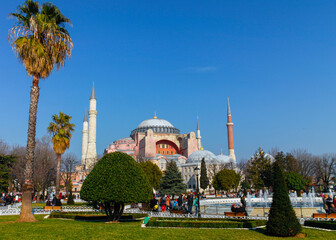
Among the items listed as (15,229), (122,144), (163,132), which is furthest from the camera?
(163,132)

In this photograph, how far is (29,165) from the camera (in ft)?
38.5

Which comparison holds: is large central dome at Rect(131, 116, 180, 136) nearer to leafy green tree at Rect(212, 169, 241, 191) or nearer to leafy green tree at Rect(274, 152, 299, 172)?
leafy green tree at Rect(212, 169, 241, 191)

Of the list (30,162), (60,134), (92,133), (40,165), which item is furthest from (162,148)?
(30,162)

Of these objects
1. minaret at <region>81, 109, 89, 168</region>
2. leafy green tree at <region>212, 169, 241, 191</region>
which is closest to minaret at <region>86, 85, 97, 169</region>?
minaret at <region>81, 109, 89, 168</region>

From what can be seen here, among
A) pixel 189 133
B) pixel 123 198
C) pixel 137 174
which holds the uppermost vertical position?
pixel 189 133

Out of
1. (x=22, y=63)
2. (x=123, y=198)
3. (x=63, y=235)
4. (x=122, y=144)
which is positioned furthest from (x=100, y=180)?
(x=122, y=144)

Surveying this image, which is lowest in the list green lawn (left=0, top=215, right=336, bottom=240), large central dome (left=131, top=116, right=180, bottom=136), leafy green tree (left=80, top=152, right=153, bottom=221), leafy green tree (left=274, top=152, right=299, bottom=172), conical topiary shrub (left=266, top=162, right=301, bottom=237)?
green lawn (left=0, top=215, right=336, bottom=240)

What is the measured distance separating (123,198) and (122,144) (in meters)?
59.3

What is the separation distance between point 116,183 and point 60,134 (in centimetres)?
1315

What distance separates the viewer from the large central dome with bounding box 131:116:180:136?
73.8m

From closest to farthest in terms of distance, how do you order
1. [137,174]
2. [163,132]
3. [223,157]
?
[137,174] → [223,157] → [163,132]

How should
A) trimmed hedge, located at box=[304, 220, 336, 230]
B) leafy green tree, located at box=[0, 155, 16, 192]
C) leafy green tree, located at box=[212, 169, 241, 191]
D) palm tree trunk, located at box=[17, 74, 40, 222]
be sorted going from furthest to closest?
leafy green tree, located at box=[212, 169, 241, 191], leafy green tree, located at box=[0, 155, 16, 192], palm tree trunk, located at box=[17, 74, 40, 222], trimmed hedge, located at box=[304, 220, 336, 230]

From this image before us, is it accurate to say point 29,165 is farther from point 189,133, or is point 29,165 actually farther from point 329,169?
point 189,133

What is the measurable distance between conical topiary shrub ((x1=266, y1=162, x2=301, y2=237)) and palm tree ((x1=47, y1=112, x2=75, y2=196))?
17.3m
